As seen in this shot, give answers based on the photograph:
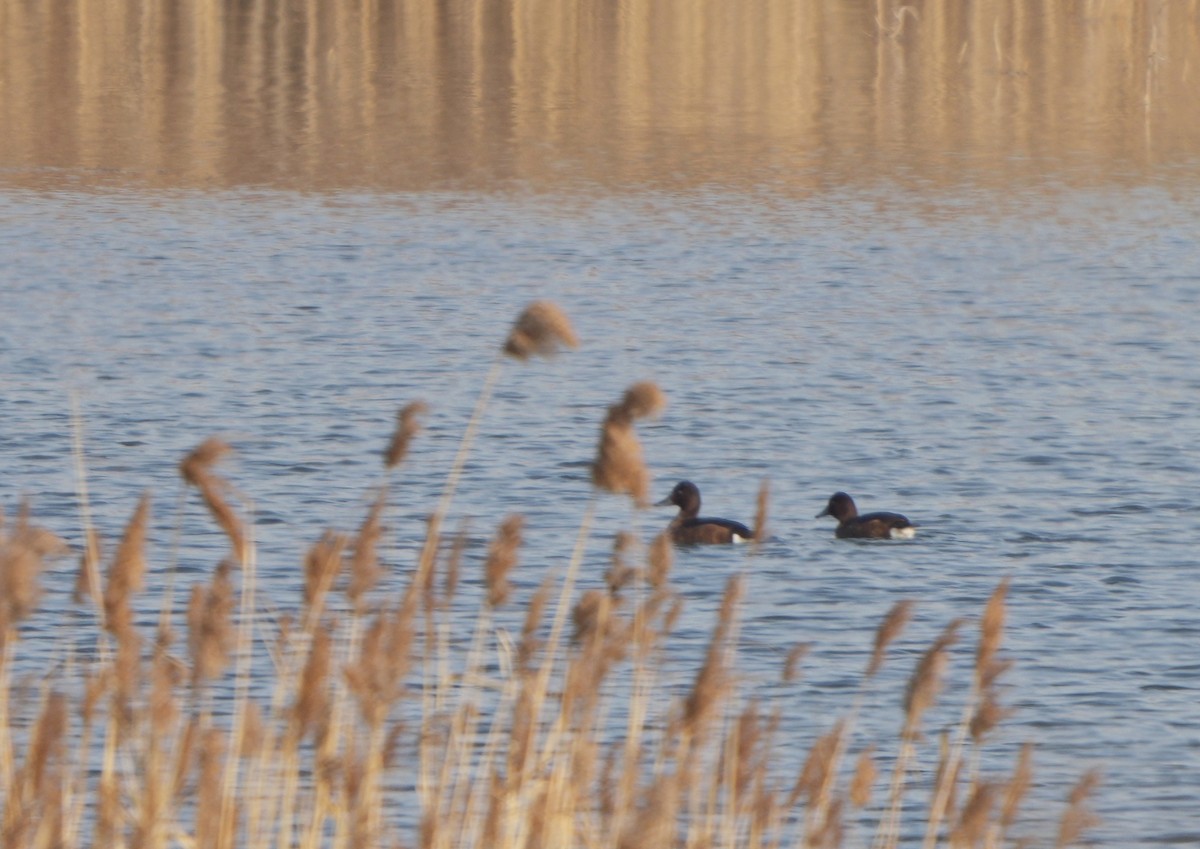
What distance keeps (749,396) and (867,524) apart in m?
5.52

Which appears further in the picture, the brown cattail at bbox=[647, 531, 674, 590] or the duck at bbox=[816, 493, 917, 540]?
the duck at bbox=[816, 493, 917, 540]

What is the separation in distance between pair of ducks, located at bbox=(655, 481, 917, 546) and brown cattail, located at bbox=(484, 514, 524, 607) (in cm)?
859

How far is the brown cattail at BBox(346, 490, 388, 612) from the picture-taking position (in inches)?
183

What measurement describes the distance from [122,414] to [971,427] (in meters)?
6.49

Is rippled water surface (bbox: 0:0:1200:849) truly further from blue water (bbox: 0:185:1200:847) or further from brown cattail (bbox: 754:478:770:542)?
brown cattail (bbox: 754:478:770:542)

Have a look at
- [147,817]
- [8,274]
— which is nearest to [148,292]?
[8,274]

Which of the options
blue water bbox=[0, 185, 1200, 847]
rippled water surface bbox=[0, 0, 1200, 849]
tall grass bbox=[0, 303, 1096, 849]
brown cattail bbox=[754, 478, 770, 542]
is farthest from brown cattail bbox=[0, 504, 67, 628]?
blue water bbox=[0, 185, 1200, 847]

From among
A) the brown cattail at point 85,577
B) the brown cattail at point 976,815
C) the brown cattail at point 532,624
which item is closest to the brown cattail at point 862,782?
the brown cattail at point 976,815

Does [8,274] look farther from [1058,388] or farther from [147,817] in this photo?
[147,817]

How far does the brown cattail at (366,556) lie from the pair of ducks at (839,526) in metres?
8.76

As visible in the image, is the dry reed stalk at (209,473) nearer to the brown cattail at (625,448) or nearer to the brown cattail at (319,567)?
the brown cattail at (319,567)

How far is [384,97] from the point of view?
45.1m

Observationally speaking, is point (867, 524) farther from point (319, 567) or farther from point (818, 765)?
point (319, 567)

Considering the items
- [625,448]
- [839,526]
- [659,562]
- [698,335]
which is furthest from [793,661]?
[698,335]
